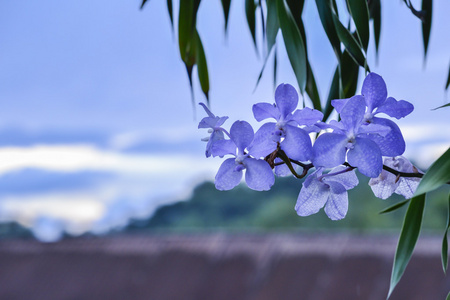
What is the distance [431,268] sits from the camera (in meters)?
4.02

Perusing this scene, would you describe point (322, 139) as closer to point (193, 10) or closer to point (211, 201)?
point (193, 10)

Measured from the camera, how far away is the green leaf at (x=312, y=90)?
0.74 m

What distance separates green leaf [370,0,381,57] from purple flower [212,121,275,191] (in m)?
0.54

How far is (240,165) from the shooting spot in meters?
0.39

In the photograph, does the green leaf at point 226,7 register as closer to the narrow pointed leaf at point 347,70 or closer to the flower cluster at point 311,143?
the narrow pointed leaf at point 347,70

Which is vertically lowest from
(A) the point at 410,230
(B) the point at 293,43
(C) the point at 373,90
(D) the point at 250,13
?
(A) the point at 410,230

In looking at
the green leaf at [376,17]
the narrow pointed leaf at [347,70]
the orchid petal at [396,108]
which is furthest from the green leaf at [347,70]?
the orchid petal at [396,108]

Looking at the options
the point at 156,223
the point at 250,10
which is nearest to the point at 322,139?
the point at 250,10

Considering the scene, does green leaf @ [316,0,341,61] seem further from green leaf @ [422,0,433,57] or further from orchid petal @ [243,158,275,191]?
orchid petal @ [243,158,275,191]

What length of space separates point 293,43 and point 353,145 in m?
0.30

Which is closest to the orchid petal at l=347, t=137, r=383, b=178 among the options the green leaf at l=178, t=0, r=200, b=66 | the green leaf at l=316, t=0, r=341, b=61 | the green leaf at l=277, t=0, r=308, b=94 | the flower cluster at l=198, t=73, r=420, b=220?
the flower cluster at l=198, t=73, r=420, b=220

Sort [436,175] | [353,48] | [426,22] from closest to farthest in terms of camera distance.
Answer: [436,175]
[353,48]
[426,22]

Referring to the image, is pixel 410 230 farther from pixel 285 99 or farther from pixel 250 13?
pixel 250 13

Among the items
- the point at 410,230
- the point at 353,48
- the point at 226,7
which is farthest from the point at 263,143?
the point at 226,7
